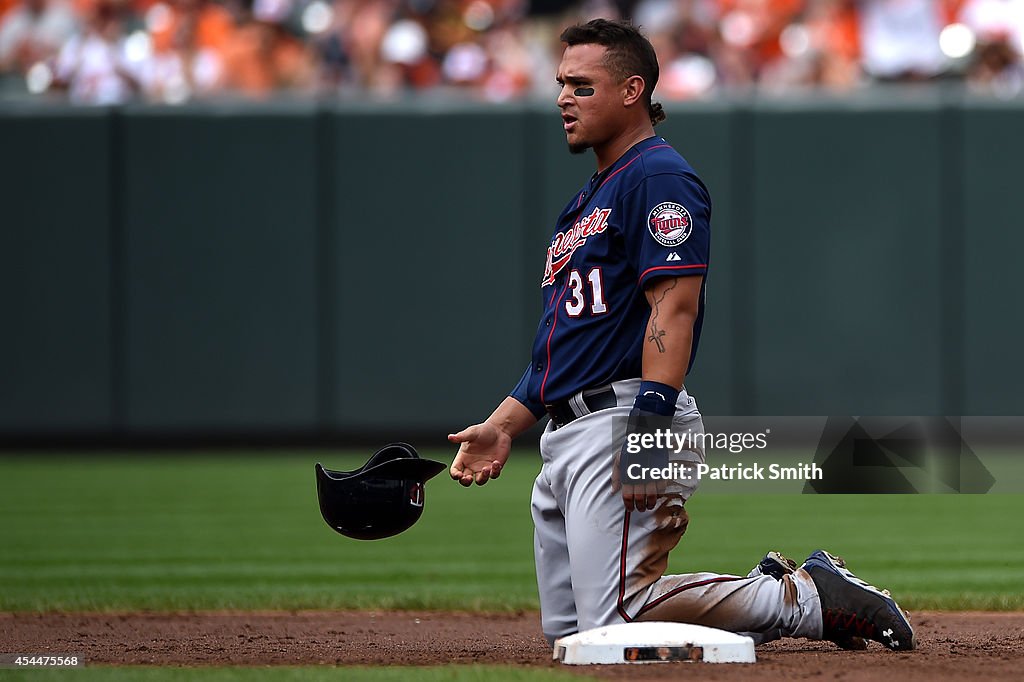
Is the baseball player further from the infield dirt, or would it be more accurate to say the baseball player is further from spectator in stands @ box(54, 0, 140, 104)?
spectator in stands @ box(54, 0, 140, 104)

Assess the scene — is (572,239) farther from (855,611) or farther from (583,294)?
(855,611)

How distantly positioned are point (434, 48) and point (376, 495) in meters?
9.37

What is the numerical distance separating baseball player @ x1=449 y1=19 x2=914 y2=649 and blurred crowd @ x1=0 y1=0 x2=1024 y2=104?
8181mm

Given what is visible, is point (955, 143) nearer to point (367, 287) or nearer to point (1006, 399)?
point (1006, 399)

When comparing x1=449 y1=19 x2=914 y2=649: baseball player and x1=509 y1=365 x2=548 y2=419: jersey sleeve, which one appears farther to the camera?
x1=509 y1=365 x2=548 y2=419: jersey sleeve

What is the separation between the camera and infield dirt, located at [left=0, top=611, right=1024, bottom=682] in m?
4.13

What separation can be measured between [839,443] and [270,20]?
9.48 m

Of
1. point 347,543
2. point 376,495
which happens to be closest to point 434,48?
point 347,543

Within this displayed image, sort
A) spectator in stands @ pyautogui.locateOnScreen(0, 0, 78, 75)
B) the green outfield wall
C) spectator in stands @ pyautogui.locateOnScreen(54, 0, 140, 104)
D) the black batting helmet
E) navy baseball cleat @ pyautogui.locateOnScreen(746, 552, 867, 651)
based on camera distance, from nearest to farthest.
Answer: navy baseball cleat @ pyautogui.locateOnScreen(746, 552, 867, 651), the black batting helmet, the green outfield wall, spectator in stands @ pyautogui.locateOnScreen(54, 0, 140, 104), spectator in stands @ pyautogui.locateOnScreen(0, 0, 78, 75)

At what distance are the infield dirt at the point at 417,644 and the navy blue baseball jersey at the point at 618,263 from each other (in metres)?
0.84

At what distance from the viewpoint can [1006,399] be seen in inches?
472

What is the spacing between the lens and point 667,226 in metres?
4.22

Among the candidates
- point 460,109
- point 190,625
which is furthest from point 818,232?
point 190,625

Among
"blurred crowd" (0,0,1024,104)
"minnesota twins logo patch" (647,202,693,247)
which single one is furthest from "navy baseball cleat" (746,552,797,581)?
"blurred crowd" (0,0,1024,104)
